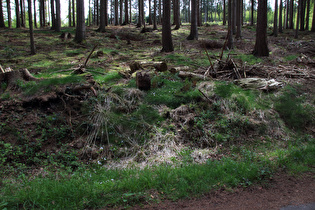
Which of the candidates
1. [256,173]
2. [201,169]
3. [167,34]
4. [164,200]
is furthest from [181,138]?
[167,34]

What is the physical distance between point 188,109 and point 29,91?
5.27 metres

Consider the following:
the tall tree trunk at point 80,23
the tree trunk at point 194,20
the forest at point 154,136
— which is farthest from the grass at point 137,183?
the tree trunk at point 194,20

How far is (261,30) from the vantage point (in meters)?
13.0

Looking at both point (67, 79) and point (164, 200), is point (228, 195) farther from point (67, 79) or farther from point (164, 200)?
point (67, 79)

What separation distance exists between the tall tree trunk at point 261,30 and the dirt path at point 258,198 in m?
10.6

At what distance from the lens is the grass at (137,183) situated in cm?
359

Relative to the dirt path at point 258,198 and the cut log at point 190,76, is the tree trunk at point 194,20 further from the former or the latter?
the dirt path at point 258,198

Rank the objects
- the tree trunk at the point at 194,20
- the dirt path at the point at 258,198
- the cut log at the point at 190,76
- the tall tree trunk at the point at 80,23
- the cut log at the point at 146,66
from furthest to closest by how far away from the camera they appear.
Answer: the tree trunk at the point at 194,20
the tall tree trunk at the point at 80,23
the cut log at the point at 146,66
the cut log at the point at 190,76
the dirt path at the point at 258,198

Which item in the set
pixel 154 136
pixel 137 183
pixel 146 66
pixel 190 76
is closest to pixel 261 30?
pixel 190 76

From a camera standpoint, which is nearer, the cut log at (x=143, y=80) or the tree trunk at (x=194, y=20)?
the cut log at (x=143, y=80)

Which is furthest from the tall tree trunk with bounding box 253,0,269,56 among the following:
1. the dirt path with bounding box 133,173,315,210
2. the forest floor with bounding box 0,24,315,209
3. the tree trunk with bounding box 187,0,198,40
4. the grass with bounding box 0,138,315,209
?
the dirt path with bounding box 133,173,315,210

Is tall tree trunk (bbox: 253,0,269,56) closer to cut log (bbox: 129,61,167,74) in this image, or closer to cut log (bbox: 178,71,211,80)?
cut log (bbox: 178,71,211,80)

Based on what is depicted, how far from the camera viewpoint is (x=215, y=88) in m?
8.14

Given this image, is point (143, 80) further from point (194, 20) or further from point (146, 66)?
point (194, 20)
